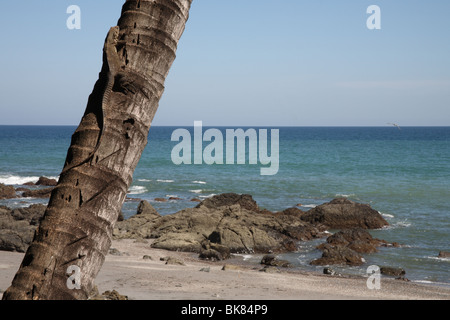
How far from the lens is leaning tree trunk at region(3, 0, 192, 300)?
11.9 feet

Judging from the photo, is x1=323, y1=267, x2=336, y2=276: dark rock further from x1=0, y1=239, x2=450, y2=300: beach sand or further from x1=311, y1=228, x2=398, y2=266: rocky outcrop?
x1=311, y1=228, x2=398, y2=266: rocky outcrop

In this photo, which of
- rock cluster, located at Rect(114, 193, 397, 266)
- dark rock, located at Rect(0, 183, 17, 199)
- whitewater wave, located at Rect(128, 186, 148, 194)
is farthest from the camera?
whitewater wave, located at Rect(128, 186, 148, 194)

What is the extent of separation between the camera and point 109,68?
3668mm

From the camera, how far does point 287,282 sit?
1231 centimetres

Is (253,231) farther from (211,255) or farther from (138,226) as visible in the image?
(138,226)

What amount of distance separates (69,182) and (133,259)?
1176cm

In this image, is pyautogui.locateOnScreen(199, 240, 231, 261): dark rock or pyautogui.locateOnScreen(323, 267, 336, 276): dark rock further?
pyautogui.locateOnScreen(199, 240, 231, 261): dark rock

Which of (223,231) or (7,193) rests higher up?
(223,231)

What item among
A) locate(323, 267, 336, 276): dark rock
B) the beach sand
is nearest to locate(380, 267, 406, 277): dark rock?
the beach sand

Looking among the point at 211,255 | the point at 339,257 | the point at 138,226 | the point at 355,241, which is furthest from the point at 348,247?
the point at 138,226

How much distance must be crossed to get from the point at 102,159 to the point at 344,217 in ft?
69.0

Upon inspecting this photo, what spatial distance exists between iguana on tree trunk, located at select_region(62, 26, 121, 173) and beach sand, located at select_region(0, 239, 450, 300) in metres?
4.50

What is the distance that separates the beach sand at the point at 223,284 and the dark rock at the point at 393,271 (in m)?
0.69
